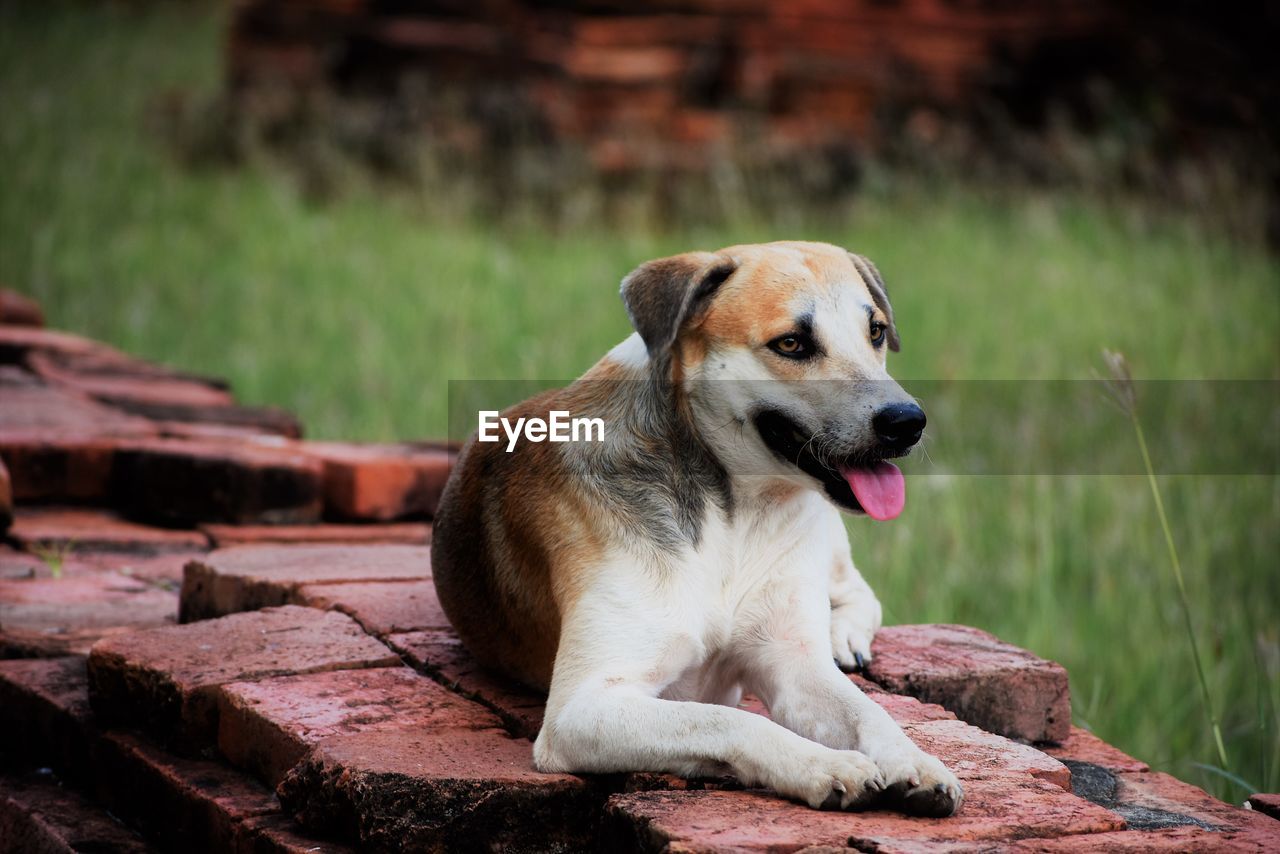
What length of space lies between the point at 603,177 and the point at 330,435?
596 cm

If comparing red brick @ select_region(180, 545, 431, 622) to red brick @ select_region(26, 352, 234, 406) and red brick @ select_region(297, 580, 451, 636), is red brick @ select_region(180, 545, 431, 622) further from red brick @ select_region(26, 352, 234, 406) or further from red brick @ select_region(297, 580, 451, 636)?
red brick @ select_region(26, 352, 234, 406)

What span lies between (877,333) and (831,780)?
1070 mm

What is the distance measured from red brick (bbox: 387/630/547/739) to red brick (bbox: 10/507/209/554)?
5.62ft

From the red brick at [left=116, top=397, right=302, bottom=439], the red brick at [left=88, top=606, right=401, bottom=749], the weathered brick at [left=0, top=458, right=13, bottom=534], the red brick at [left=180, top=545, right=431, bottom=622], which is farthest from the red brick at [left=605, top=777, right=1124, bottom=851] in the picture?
the red brick at [left=116, top=397, right=302, bottom=439]

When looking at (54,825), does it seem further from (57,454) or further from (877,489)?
(57,454)

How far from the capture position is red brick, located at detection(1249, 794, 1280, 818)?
307cm

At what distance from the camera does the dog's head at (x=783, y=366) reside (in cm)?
283

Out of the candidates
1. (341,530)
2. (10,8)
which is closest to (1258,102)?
(341,530)

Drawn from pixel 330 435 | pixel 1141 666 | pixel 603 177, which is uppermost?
pixel 603 177

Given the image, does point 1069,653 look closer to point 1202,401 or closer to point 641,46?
point 1202,401

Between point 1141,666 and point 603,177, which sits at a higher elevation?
point 603,177

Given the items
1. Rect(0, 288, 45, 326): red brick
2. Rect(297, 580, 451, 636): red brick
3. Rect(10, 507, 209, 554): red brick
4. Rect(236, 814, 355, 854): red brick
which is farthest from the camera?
Rect(0, 288, 45, 326): red brick

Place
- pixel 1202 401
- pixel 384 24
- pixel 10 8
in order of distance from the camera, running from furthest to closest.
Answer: pixel 10 8 → pixel 384 24 → pixel 1202 401

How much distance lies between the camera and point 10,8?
66.1 ft
